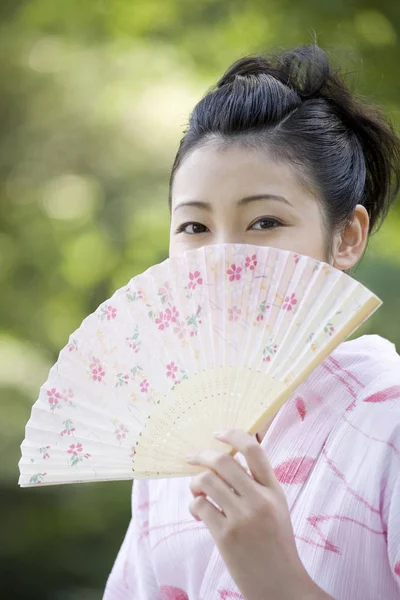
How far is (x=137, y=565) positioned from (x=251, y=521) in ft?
1.96

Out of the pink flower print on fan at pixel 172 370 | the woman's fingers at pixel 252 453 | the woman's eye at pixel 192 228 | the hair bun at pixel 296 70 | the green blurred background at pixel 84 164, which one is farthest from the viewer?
the green blurred background at pixel 84 164

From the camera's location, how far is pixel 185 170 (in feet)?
4.31

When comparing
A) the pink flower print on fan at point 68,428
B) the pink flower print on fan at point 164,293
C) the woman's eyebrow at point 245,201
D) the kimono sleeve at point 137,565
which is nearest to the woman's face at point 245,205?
the woman's eyebrow at point 245,201

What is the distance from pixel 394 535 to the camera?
105cm

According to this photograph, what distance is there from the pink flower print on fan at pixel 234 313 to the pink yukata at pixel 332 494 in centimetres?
21

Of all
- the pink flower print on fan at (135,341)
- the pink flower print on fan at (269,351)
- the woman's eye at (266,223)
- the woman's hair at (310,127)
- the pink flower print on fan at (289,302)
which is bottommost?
the pink flower print on fan at (269,351)

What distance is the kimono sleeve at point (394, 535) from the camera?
105cm

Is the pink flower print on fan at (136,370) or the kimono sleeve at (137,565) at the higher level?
the pink flower print on fan at (136,370)

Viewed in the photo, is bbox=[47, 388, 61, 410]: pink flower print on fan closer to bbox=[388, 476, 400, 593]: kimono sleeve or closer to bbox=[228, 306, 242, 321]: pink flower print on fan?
bbox=[228, 306, 242, 321]: pink flower print on fan

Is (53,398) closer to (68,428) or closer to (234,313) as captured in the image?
(68,428)

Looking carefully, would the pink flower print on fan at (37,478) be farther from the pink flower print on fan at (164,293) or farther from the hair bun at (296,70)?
the hair bun at (296,70)

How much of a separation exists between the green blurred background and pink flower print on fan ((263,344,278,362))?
2004 millimetres

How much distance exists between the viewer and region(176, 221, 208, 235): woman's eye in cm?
128

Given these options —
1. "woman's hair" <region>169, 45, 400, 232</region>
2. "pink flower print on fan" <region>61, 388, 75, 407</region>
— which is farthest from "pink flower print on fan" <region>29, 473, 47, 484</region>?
"woman's hair" <region>169, 45, 400, 232</region>
